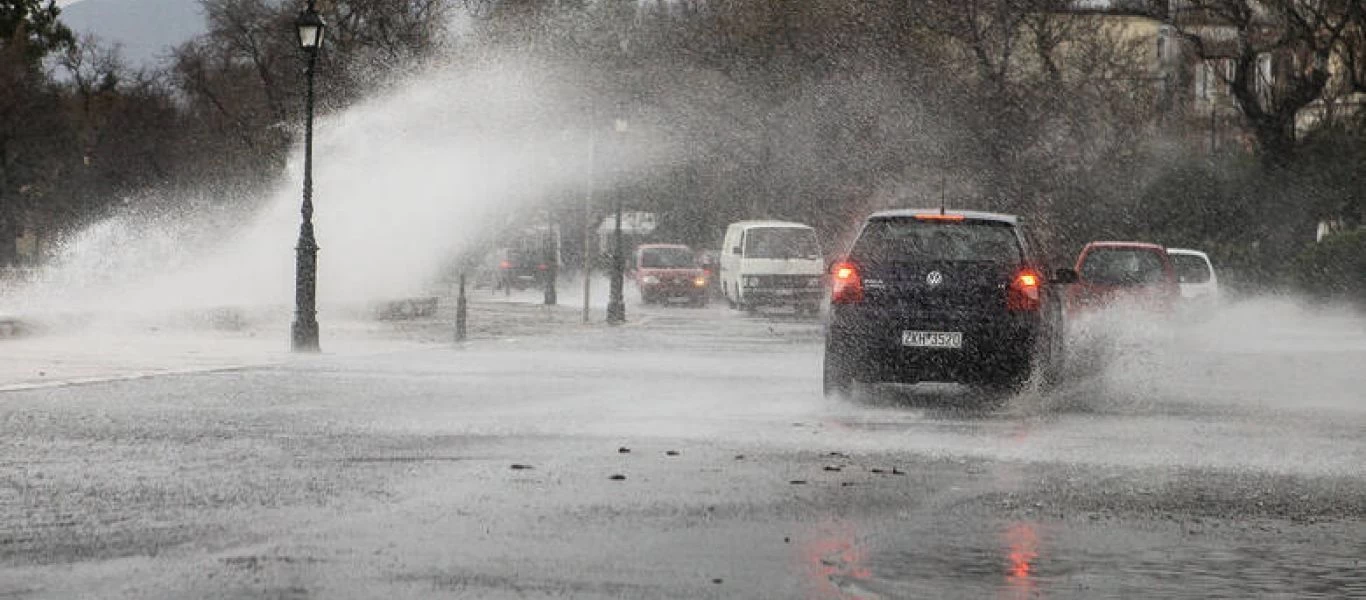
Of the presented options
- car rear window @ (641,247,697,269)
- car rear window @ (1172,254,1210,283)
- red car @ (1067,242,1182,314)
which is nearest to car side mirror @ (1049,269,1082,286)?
red car @ (1067,242,1182,314)

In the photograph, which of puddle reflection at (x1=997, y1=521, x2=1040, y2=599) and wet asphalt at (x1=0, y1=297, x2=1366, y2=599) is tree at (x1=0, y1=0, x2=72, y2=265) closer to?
wet asphalt at (x1=0, y1=297, x2=1366, y2=599)

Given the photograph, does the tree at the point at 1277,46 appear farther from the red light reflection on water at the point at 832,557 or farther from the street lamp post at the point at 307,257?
the red light reflection on water at the point at 832,557

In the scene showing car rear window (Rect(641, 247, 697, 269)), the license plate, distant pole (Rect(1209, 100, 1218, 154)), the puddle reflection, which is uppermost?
distant pole (Rect(1209, 100, 1218, 154))

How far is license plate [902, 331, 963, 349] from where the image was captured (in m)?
19.6

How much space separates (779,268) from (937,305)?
1273 inches

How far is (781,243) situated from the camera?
52.8m

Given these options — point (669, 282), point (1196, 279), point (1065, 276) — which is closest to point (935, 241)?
point (1065, 276)

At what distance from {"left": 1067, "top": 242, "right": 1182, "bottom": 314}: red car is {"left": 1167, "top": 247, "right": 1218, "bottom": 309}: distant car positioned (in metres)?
4.31

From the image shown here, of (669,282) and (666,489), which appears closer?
(666,489)

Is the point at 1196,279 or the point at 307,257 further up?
the point at 307,257

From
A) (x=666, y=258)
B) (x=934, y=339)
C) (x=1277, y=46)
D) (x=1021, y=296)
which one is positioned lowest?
(x=934, y=339)

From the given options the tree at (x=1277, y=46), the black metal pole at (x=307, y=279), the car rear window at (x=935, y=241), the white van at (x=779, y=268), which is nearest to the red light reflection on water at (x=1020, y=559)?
the car rear window at (x=935, y=241)

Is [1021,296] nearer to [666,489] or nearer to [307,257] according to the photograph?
[666,489]

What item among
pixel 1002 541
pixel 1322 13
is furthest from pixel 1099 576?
pixel 1322 13
